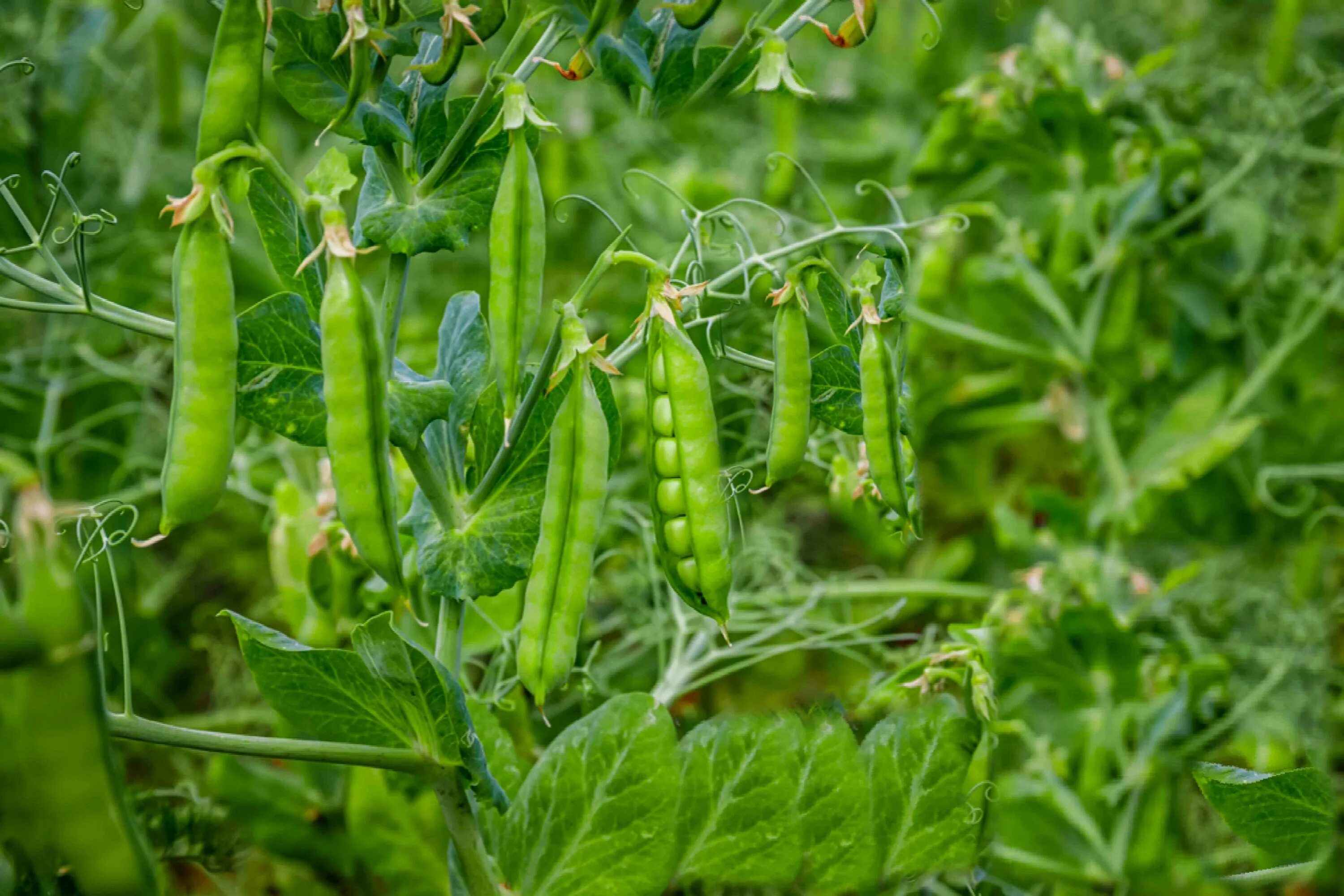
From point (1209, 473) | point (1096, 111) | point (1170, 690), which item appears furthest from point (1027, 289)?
point (1170, 690)

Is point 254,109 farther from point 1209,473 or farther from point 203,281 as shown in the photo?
point 1209,473

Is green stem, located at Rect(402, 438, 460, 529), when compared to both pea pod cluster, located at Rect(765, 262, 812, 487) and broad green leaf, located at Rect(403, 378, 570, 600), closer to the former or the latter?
broad green leaf, located at Rect(403, 378, 570, 600)

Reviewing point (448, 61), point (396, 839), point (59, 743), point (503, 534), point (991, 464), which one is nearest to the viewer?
point (59, 743)

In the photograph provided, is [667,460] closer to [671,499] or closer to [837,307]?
[671,499]

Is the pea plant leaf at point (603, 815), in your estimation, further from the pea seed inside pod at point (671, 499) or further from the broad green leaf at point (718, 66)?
the broad green leaf at point (718, 66)

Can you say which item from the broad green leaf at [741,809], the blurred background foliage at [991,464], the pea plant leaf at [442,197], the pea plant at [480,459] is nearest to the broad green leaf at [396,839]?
the blurred background foliage at [991,464]

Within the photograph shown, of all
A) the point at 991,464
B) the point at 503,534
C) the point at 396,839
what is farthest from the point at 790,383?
the point at 991,464

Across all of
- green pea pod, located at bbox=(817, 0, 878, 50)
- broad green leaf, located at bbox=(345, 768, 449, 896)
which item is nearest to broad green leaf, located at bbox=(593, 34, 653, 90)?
green pea pod, located at bbox=(817, 0, 878, 50)

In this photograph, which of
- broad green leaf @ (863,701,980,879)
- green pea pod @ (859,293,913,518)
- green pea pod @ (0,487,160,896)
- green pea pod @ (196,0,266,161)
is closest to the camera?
green pea pod @ (0,487,160,896)
